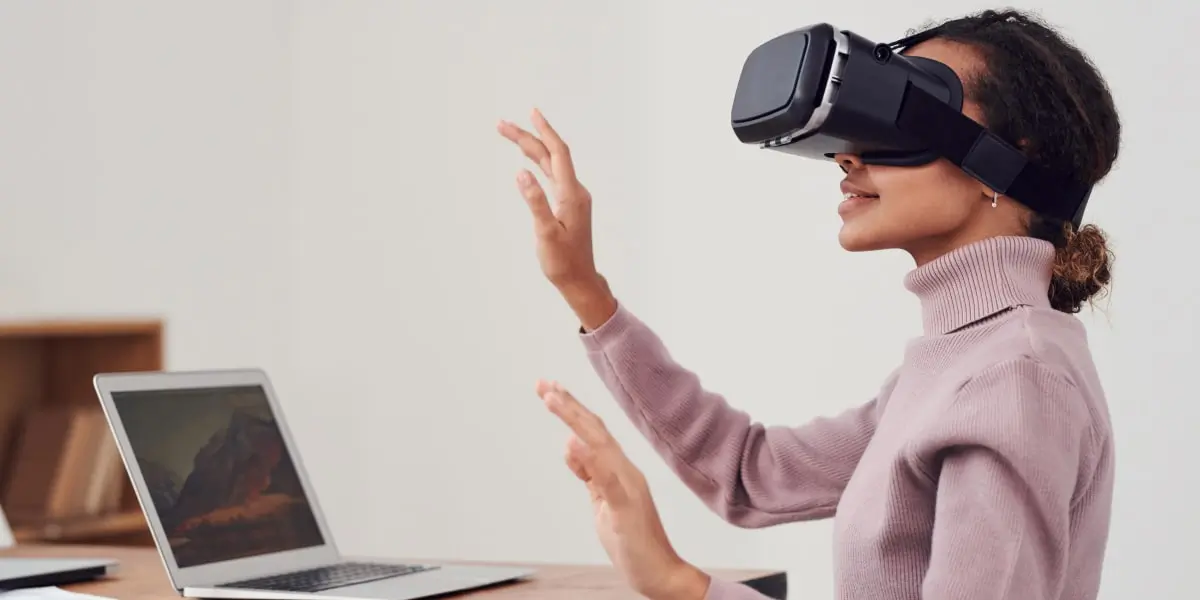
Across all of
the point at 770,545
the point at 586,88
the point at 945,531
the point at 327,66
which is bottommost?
the point at 770,545

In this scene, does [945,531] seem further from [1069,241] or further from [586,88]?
[586,88]

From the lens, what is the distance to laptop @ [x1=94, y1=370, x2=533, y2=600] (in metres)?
1.59

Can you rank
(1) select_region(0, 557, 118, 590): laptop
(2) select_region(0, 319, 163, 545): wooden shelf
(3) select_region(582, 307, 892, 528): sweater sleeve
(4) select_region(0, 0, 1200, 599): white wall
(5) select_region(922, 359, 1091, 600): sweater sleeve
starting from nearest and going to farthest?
(5) select_region(922, 359, 1091, 600): sweater sleeve → (1) select_region(0, 557, 118, 590): laptop → (3) select_region(582, 307, 892, 528): sweater sleeve → (4) select_region(0, 0, 1200, 599): white wall → (2) select_region(0, 319, 163, 545): wooden shelf

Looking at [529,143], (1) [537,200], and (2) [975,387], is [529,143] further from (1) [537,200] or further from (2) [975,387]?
(2) [975,387]

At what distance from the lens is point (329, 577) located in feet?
5.36

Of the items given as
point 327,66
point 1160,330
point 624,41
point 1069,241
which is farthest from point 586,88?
point 1069,241

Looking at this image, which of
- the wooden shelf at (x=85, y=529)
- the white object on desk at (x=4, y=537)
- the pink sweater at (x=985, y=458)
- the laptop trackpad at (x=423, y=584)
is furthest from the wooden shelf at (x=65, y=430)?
the pink sweater at (x=985, y=458)

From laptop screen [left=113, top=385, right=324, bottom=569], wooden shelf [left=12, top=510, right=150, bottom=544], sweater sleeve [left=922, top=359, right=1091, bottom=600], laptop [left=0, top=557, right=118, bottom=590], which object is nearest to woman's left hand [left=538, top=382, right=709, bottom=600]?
sweater sleeve [left=922, top=359, right=1091, bottom=600]

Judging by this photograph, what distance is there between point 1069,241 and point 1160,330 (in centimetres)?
152

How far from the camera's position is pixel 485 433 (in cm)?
362

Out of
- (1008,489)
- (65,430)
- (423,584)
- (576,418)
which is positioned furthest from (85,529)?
(1008,489)

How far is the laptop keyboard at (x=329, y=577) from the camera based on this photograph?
1548 millimetres

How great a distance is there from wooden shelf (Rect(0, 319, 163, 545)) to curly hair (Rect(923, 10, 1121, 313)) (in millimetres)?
2162

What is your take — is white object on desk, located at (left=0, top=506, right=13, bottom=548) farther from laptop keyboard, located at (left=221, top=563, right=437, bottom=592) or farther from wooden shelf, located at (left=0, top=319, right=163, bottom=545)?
laptop keyboard, located at (left=221, top=563, right=437, bottom=592)
